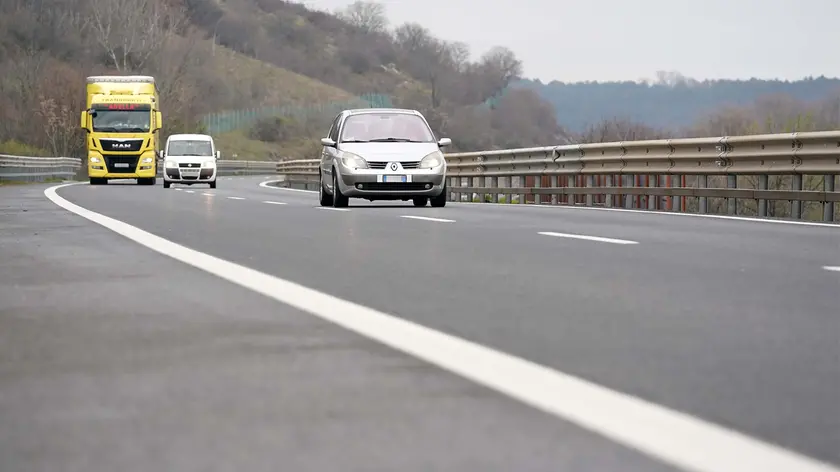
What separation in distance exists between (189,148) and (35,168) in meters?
8.04

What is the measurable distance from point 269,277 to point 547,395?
15.3 feet

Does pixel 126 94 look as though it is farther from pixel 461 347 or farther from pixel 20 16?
pixel 20 16

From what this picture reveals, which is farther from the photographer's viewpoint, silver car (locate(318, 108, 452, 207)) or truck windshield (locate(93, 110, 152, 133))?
truck windshield (locate(93, 110, 152, 133))

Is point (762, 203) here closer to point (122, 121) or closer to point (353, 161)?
point (353, 161)

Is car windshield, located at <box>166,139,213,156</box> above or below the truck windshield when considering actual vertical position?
below

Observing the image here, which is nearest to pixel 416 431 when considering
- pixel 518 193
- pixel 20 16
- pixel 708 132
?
pixel 518 193

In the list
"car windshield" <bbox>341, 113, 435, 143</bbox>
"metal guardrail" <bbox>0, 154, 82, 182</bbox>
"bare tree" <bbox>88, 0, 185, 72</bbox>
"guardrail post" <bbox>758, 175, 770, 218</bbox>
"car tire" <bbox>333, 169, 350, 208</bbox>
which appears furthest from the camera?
"bare tree" <bbox>88, 0, 185, 72</bbox>

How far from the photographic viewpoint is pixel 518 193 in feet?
92.8

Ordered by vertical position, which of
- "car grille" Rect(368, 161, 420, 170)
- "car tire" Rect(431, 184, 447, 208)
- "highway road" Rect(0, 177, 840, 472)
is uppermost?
"car grille" Rect(368, 161, 420, 170)

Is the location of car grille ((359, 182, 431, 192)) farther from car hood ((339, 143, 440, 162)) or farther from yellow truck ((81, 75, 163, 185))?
yellow truck ((81, 75, 163, 185))

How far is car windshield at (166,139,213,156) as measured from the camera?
4812 centimetres

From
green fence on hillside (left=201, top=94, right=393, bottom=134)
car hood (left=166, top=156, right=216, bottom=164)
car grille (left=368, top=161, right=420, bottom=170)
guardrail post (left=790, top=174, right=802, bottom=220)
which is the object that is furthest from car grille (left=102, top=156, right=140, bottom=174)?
green fence on hillside (left=201, top=94, right=393, bottom=134)

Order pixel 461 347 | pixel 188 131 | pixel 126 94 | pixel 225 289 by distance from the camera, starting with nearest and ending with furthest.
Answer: pixel 461 347, pixel 225 289, pixel 126 94, pixel 188 131

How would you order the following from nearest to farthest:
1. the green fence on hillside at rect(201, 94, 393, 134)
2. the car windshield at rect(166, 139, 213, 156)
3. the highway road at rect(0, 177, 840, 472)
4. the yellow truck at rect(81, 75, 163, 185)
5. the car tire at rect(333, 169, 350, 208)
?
the highway road at rect(0, 177, 840, 472)
the car tire at rect(333, 169, 350, 208)
the yellow truck at rect(81, 75, 163, 185)
the car windshield at rect(166, 139, 213, 156)
the green fence on hillside at rect(201, 94, 393, 134)
